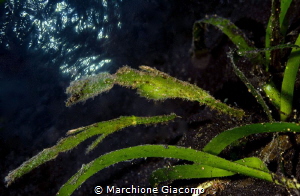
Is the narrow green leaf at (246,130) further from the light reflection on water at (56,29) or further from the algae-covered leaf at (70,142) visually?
the light reflection on water at (56,29)

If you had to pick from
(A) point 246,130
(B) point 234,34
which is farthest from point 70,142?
(B) point 234,34

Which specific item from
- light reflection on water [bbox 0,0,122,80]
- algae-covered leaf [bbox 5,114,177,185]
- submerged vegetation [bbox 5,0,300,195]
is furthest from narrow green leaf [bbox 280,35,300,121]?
light reflection on water [bbox 0,0,122,80]

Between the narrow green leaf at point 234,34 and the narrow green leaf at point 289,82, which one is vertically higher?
the narrow green leaf at point 234,34

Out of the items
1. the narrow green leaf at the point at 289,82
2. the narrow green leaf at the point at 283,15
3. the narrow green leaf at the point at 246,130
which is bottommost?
the narrow green leaf at the point at 246,130

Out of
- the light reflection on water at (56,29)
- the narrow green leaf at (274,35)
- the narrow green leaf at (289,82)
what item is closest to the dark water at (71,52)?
the light reflection on water at (56,29)

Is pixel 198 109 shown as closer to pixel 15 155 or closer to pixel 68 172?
pixel 68 172
